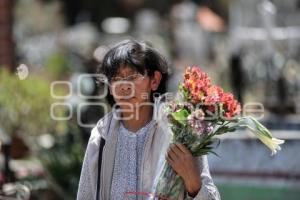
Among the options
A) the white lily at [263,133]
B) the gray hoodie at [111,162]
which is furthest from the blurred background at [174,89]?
the white lily at [263,133]

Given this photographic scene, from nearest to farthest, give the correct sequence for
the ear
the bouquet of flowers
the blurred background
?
the bouquet of flowers → the ear → the blurred background

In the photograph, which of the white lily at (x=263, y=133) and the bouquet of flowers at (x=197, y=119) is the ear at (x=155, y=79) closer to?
the bouquet of flowers at (x=197, y=119)

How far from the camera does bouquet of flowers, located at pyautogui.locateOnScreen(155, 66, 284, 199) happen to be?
12.1 feet

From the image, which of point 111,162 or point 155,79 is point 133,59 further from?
point 111,162

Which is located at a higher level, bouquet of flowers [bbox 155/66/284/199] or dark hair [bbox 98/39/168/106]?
dark hair [bbox 98/39/168/106]

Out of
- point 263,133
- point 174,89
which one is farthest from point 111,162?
point 174,89

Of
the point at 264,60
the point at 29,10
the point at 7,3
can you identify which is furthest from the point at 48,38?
the point at 7,3

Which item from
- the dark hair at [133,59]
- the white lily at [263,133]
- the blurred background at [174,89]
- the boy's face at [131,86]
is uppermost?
the dark hair at [133,59]

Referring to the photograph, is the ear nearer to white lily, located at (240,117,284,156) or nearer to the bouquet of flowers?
the bouquet of flowers

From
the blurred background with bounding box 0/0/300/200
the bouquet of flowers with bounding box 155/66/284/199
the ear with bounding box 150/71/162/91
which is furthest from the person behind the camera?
the blurred background with bounding box 0/0/300/200

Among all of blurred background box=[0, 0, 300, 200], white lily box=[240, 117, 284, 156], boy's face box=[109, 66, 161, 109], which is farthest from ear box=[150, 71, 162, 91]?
blurred background box=[0, 0, 300, 200]

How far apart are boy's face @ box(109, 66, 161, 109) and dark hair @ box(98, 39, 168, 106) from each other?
0.02 meters

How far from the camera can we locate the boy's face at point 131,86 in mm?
3797

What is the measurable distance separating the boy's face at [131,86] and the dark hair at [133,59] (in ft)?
0.07
